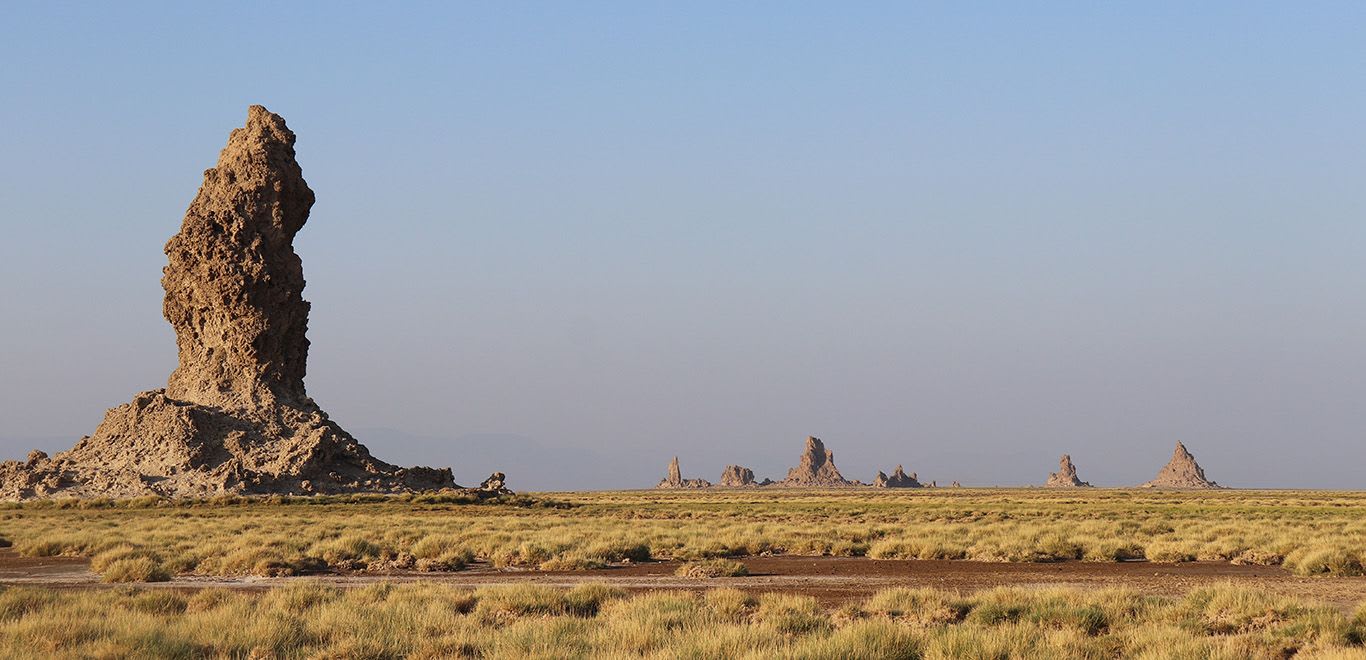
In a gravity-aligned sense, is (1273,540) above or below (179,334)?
below

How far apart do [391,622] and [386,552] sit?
593 inches

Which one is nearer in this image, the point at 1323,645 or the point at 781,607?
the point at 1323,645

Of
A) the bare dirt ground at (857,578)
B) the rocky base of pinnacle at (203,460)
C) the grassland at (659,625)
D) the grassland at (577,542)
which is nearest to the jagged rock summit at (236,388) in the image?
the rocky base of pinnacle at (203,460)

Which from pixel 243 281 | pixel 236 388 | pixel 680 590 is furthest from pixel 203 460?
pixel 680 590

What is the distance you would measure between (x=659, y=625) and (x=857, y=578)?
10.1 metres

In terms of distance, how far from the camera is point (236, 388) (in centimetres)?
7019

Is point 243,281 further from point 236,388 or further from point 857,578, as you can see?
point 857,578

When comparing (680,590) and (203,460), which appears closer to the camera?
(680,590)

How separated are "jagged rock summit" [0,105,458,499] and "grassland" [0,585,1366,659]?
161 ft

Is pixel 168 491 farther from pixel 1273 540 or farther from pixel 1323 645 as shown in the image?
pixel 1323 645

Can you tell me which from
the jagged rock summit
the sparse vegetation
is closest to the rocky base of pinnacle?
the jagged rock summit

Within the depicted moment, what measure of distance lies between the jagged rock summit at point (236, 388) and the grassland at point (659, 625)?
4899cm

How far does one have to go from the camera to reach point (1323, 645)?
12789 millimetres

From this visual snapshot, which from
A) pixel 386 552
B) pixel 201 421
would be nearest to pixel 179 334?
pixel 201 421
